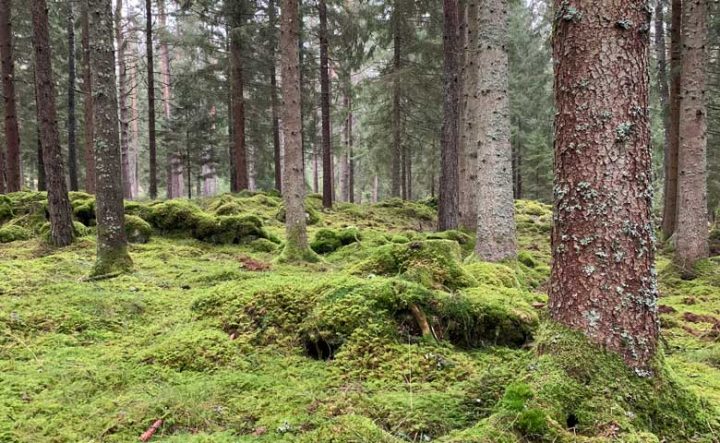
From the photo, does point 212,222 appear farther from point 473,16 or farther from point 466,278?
point 473,16

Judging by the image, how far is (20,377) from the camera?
128 inches

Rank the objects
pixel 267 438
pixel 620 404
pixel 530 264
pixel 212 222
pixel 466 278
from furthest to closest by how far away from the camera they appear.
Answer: pixel 212 222 → pixel 530 264 → pixel 466 278 → pixel 267 438 → pixel 620 404

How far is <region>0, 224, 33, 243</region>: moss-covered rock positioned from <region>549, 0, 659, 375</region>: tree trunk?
10628mm

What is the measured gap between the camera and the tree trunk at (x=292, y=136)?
304 inches

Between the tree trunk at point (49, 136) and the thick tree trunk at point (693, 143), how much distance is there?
1087cm

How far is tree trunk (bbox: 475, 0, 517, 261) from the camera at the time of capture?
7.45 m

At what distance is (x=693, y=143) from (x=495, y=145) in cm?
371

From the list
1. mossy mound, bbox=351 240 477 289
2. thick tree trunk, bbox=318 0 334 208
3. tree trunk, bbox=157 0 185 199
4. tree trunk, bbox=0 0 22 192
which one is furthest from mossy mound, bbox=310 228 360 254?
tree trunk, bbox=157 0 185 199

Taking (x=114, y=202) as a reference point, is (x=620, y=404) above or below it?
below

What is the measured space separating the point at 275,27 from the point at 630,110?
16271 millimetres

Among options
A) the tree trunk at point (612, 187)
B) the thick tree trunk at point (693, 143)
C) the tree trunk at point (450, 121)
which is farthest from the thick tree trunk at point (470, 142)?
the tree trunk at point (612, 187)

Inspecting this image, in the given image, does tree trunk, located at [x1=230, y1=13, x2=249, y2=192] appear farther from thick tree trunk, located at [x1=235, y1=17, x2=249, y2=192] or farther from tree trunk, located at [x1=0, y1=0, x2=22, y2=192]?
tree trunk, located at [x1=0, y1=0, x2=22, y2=192]

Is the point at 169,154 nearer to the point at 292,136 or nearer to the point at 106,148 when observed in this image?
the point at 292,136

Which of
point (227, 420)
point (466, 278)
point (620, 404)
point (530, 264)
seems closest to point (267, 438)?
point (227, 420)
